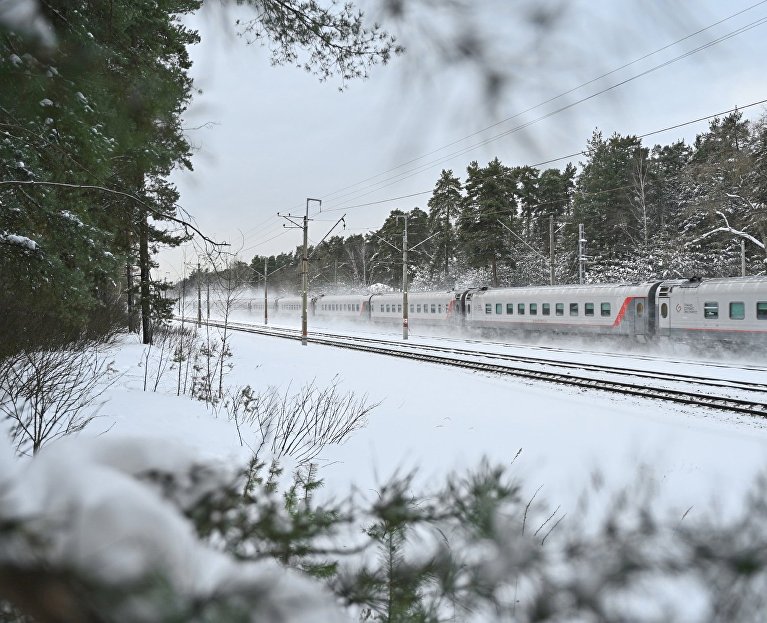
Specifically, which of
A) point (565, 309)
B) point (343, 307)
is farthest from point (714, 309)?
point (343, 307)

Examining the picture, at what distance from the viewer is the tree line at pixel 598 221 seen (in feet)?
6.02

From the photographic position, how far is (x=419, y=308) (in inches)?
1423

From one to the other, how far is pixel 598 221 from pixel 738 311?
1923 centimetres

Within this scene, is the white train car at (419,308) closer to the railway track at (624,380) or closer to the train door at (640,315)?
the train door at (640,315)

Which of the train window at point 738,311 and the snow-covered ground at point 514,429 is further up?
the train window at point 738,311

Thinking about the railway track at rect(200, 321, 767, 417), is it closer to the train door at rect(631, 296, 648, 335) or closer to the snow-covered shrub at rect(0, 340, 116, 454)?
the train door at rect(631, 296, 648, 335)

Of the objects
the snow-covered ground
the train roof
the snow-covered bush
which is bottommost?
the snow-covered ground

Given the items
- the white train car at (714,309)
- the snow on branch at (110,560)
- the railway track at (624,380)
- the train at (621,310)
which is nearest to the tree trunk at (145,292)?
the railway track at (624,380)

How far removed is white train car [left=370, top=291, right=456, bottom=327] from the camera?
109 ft

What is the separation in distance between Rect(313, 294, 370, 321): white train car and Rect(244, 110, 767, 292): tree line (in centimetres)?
602

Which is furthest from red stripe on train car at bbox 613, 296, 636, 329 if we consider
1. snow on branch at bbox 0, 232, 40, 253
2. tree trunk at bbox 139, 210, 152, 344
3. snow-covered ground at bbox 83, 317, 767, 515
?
snow on branch at bbox 0, 232, 40, 253

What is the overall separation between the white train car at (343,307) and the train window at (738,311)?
27551mm

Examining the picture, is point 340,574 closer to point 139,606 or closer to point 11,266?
point 139,606

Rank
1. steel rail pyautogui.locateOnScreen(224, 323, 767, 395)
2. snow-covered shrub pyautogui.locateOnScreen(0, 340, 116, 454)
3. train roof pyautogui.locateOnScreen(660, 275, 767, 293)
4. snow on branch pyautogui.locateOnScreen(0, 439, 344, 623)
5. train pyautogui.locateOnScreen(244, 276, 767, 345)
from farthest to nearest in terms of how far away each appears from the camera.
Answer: train pyautogui.locateOnScreen(244, 276, 767, 345)
train roof pyautogui.locateOnScreen(660, 275, 767, 293)
steel rail pyautogui.locateOnScreen(224, 323, 767, 395)
snow-covered shrub pyautogui.locateOnScreen(0, 340, 116, 454)
snow on branch pyautogui.locateOnScreen(0, 439, 344, 623)
